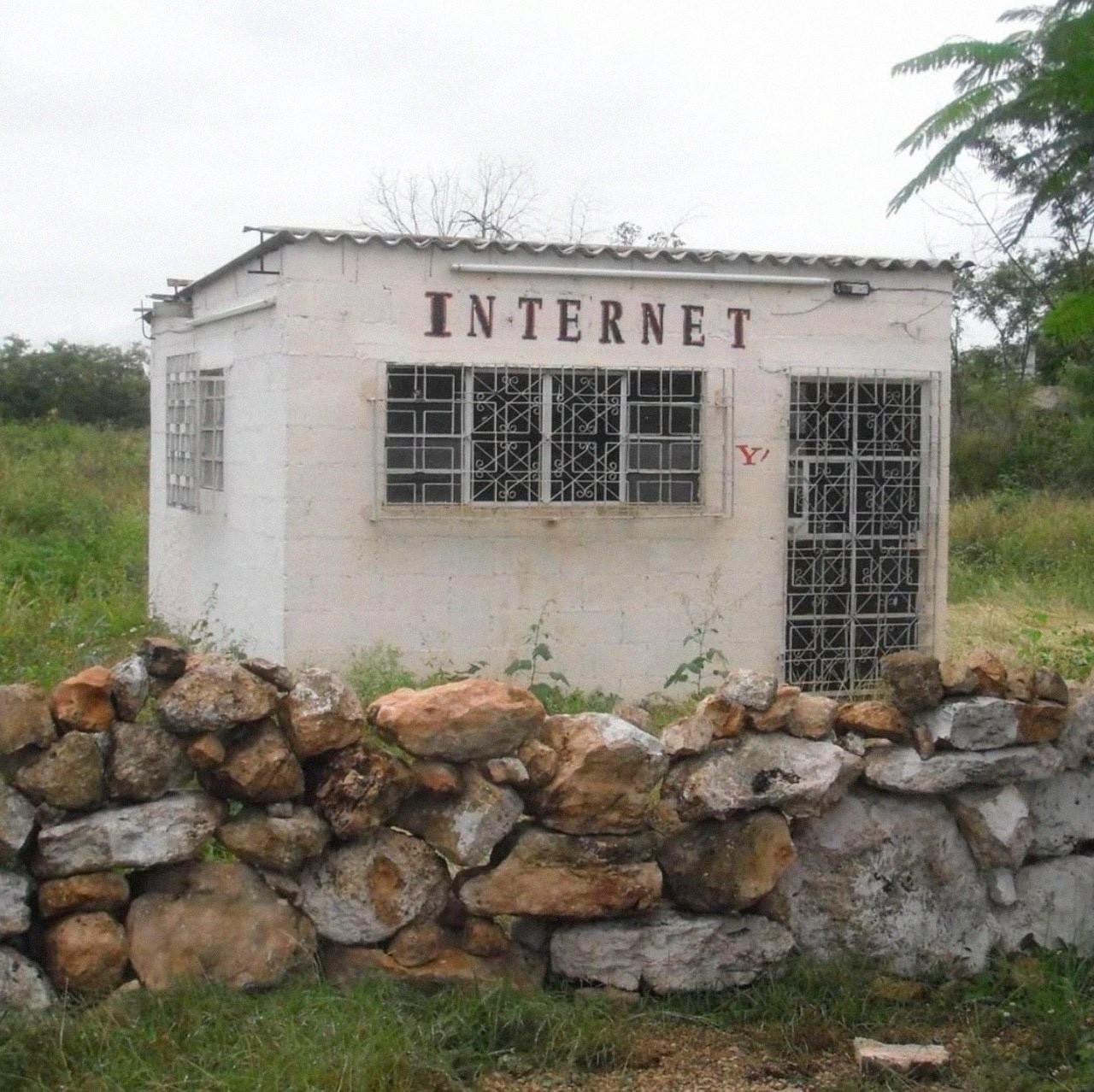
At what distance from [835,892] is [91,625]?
25.1 ft

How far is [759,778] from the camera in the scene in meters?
4.57

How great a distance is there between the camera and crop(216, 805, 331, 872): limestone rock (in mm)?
4309

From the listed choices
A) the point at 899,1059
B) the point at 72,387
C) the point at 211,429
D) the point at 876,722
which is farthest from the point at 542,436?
the point at 72,387

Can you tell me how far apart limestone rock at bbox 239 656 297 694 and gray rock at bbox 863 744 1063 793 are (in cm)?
170

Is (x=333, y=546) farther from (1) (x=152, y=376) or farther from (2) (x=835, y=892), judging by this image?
(2) (x=835, y=892)

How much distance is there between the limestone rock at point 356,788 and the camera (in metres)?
4.34

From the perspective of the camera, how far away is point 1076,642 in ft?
36.9

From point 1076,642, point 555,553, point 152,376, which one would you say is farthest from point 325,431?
point 1076,642

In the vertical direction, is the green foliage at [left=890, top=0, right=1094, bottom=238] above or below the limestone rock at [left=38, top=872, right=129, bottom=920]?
above

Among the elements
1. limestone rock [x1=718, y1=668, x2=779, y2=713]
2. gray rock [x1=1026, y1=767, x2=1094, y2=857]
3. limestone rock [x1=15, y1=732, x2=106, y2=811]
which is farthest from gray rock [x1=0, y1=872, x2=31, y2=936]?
gray rock [x1=1026, y1=767, x2=1094, y2=857]

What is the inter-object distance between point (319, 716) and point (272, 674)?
179 mm

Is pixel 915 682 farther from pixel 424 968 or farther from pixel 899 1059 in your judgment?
pixel 424 968

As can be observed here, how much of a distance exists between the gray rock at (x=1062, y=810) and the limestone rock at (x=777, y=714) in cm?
85

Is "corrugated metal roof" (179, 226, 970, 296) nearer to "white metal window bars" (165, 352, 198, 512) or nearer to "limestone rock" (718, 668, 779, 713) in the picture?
"white metal window bars" (165, 352, 198, 512)
